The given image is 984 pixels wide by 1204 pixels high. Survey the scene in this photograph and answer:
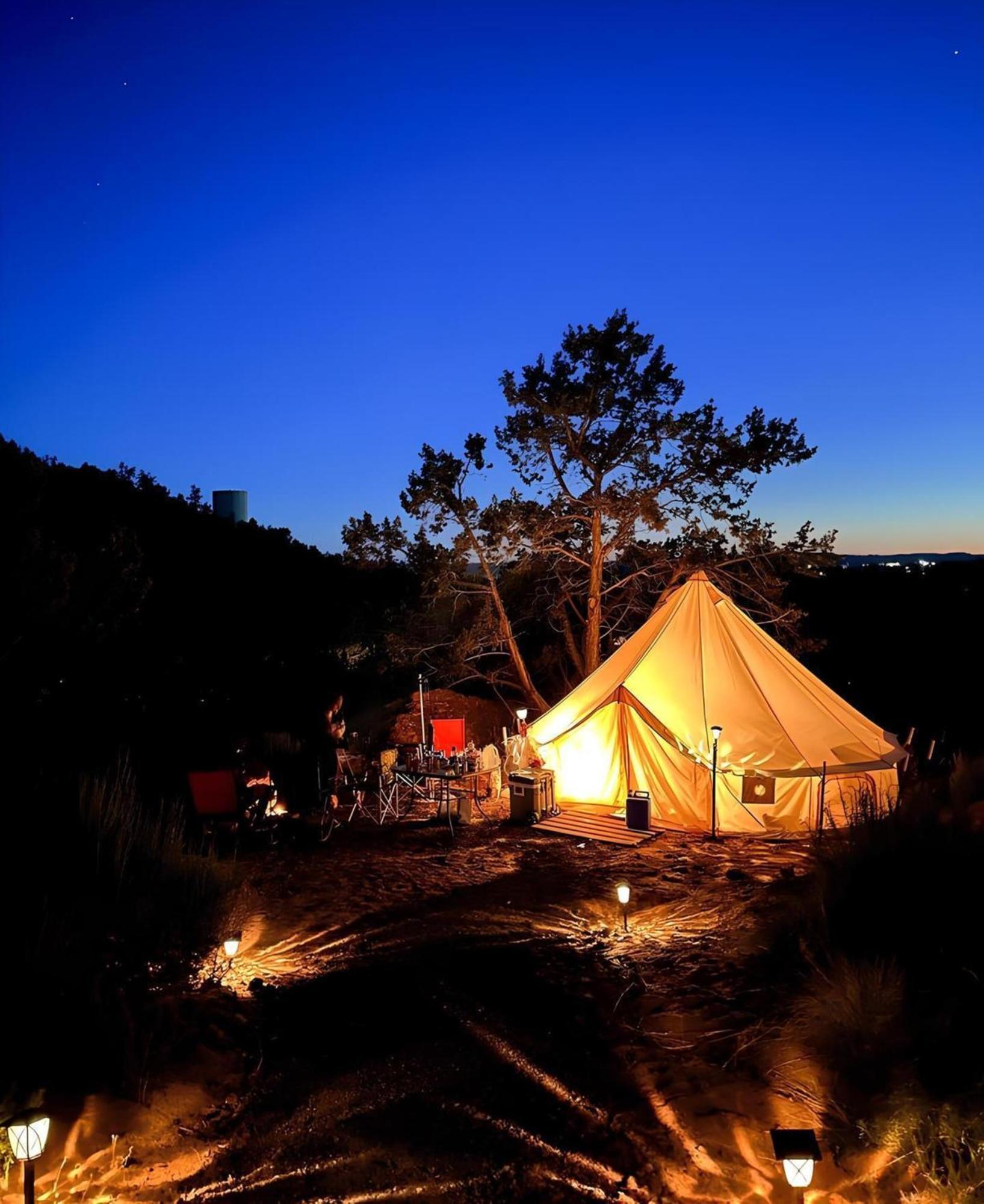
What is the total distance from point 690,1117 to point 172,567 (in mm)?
13365

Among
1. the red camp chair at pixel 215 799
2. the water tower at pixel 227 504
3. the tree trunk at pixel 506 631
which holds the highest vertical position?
the water tower at pixel 227 504

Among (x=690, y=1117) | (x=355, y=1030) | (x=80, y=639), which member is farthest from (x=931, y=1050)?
(x=80, y=639)

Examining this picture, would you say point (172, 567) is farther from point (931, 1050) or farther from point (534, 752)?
point (931, 1050)

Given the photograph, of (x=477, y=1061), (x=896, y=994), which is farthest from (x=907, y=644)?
(x=477, y=1061)

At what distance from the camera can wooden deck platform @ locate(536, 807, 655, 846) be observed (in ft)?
29.9

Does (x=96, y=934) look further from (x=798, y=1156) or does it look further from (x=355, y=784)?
(x=355, y=784)

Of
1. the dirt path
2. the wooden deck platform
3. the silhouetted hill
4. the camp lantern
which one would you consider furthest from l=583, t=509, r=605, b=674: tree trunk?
the camp lantern

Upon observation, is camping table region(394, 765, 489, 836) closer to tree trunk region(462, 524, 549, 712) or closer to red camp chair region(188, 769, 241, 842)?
red camp chair region(188, 769, 241, 842)

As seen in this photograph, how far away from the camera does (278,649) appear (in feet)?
57.8

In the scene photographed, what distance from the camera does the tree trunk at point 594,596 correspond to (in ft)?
48.1

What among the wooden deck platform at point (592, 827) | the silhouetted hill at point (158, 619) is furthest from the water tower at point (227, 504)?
the wooden deck platform at point (592, 827)

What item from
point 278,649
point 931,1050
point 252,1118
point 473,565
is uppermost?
point 473,565

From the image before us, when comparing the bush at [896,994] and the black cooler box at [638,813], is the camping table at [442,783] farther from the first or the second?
the bush at [896,994]

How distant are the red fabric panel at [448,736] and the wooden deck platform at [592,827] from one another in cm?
208
